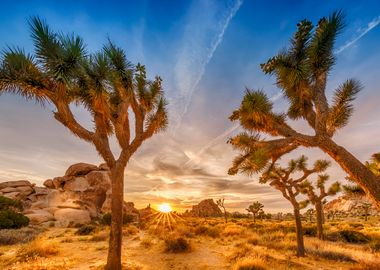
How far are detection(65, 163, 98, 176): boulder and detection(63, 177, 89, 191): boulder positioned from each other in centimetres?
136

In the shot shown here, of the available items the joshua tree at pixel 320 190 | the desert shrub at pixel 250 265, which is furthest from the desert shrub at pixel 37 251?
the joshua tree at pixel 320 190

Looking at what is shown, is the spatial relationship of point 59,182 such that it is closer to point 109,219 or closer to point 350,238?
point 109,219

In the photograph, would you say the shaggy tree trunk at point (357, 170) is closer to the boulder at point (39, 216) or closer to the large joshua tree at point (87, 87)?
the large joshua tree at point (87, 87)

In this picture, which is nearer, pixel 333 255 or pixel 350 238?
pixel 333 255

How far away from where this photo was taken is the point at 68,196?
30.4 metres

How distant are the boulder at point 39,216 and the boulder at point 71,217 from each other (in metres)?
0.71

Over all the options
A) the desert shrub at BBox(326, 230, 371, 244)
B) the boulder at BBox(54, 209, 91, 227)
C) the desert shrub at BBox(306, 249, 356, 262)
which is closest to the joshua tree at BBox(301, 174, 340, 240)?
the desert shrub at BBox(326, 230, 371, 244)

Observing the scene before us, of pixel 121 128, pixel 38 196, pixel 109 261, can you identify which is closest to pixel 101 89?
pixel 121 128

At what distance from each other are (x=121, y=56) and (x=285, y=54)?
4870mm

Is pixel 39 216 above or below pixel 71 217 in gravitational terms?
above

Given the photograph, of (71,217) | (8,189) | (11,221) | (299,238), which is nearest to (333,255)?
(299,238)

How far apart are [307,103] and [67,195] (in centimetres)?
3250

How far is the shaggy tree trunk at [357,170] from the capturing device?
471 cm

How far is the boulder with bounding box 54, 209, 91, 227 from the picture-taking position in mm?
23816
